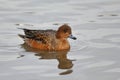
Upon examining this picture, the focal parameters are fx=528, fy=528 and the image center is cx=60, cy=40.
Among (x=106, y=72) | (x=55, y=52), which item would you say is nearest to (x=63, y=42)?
(x=55, y=52)

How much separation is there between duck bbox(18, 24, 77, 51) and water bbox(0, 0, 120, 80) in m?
0.23

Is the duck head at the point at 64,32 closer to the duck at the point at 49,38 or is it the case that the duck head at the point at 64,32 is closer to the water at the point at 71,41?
the duck at the point at 49,38

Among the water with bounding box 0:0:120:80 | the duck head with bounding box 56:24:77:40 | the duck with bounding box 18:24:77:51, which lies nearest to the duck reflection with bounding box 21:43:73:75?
the water with bounding box 0:0:120:80

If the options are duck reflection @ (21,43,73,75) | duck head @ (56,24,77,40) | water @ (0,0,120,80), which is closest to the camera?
water @ (0,0,120,80)

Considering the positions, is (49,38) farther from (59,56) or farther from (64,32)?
(59,56)

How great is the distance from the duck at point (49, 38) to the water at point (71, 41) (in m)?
0.23

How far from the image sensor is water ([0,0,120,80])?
12055mm

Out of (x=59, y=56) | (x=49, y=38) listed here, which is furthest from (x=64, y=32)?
(x=59, y=56)

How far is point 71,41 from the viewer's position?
606 inches

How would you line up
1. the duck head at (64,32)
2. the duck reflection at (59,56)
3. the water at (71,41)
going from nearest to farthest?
1. the water at (71,41)
2. the duck reflection at (59,56)
3. the duck head at (64,32)

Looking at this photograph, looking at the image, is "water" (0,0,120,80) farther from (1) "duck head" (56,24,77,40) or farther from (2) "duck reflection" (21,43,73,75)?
(1) "duck head" (56,24,77,40)

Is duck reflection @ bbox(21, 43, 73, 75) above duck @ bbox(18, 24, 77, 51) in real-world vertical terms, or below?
below

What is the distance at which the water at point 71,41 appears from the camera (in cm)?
1205

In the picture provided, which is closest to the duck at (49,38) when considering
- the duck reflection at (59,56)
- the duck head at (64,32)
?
the duck head at (64,32)
